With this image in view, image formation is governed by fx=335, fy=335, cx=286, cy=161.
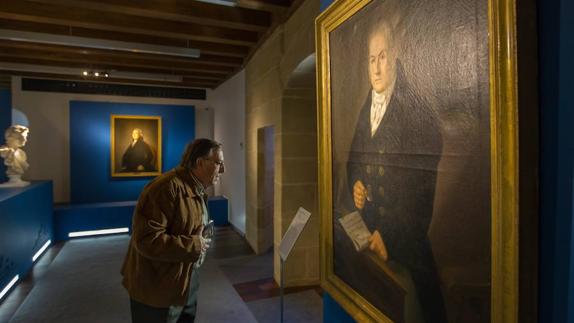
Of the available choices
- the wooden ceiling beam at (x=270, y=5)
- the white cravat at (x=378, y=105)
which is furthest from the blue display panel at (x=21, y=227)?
the white cravat at (x=378, y=105)

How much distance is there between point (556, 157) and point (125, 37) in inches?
216

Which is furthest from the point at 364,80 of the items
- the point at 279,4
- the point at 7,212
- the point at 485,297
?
the point at 7,212

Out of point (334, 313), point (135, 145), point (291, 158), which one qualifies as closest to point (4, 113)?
point (135, 145)

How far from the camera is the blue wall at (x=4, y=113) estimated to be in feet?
24.3

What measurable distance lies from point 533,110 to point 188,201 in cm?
175

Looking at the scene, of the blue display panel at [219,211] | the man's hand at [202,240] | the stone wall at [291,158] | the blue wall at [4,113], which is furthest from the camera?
the blue display panel at [219,211]

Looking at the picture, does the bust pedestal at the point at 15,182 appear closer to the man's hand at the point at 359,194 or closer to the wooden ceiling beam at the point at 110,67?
the wooden ceiling beam at the point at 110,67

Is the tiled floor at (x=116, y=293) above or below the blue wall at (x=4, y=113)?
below

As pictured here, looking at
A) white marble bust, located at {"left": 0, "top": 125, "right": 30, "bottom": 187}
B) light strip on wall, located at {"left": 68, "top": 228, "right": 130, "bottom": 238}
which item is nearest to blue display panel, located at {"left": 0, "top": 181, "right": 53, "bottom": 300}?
white marble bust, located at {"left": 0, "top": 125, "right": 30, "bottom": 187}

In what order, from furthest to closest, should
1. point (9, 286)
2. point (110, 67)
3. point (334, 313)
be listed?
point (110, 67) < point (9, 286) < point (334, 313)

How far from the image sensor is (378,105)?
1.24m

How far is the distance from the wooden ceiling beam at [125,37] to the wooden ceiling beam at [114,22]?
1.61 ft

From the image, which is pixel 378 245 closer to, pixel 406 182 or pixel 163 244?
pixel 406 182

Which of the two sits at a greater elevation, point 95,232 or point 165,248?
point 165,248
